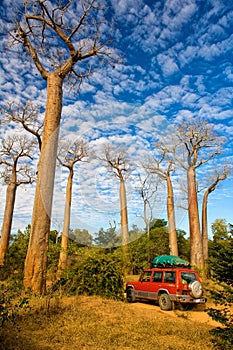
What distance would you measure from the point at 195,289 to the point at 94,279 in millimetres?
3282

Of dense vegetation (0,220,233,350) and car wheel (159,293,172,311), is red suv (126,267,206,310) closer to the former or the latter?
car wheel (159,293,172,311)

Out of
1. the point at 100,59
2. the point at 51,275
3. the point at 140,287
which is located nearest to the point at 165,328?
the point at 140,287

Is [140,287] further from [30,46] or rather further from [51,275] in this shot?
[30,46]

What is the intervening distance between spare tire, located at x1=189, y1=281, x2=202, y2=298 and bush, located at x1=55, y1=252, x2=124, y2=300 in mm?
2355

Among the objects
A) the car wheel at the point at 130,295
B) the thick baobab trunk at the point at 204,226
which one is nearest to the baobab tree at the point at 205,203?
the thick baobab trunk at the point at 204,226

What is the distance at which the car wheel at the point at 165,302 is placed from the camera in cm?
923

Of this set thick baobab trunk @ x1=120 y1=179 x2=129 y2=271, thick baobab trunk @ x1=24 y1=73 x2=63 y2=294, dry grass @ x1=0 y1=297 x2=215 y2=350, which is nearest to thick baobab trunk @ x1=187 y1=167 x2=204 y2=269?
thick baobab trunk @ x1=120 y1=179 x2=129 y2=271

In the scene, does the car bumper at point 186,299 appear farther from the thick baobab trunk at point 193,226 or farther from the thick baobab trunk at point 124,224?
the thick baobab trunk at point 193,226

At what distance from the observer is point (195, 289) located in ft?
30.1

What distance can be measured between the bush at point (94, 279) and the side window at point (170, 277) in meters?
1.57

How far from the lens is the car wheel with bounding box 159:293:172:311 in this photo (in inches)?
364

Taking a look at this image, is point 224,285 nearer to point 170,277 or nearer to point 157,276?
point 170,277

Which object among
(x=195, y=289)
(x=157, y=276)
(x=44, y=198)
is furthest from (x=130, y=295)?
(x=44, y=198)

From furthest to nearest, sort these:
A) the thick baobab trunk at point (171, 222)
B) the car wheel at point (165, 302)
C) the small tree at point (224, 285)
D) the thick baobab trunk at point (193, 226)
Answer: the thick baobab trunk at point (171, 222)
the thick baobab trunk at point (193, 226)
the car wheel at point (165, 302)
the small tree at point (224, 285)
